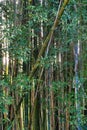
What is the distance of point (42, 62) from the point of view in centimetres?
397

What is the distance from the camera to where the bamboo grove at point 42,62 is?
4.16 metres

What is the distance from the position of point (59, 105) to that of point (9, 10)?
69.3 inches

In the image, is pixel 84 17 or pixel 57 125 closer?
pixel 84 17

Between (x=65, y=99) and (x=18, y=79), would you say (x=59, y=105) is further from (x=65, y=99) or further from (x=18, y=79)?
(x=18, y=79)

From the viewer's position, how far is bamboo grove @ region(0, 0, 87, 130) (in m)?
4.16

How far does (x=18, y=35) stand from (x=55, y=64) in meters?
1.05

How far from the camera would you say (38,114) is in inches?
207

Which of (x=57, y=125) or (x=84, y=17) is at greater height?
(x=84, y=17)

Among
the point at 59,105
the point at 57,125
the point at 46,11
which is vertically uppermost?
the point at 46,11

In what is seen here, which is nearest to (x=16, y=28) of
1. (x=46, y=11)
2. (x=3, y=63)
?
(x=46, y=11)

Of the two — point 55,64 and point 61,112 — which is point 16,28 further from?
point 61,112

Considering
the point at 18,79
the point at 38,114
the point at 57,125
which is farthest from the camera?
the point at 57,125

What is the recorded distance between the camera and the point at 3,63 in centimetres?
494

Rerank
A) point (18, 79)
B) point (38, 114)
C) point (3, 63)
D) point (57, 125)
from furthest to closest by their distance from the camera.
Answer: point (57, 125), point (38, 114), point (3, 63), point (18, 79)
